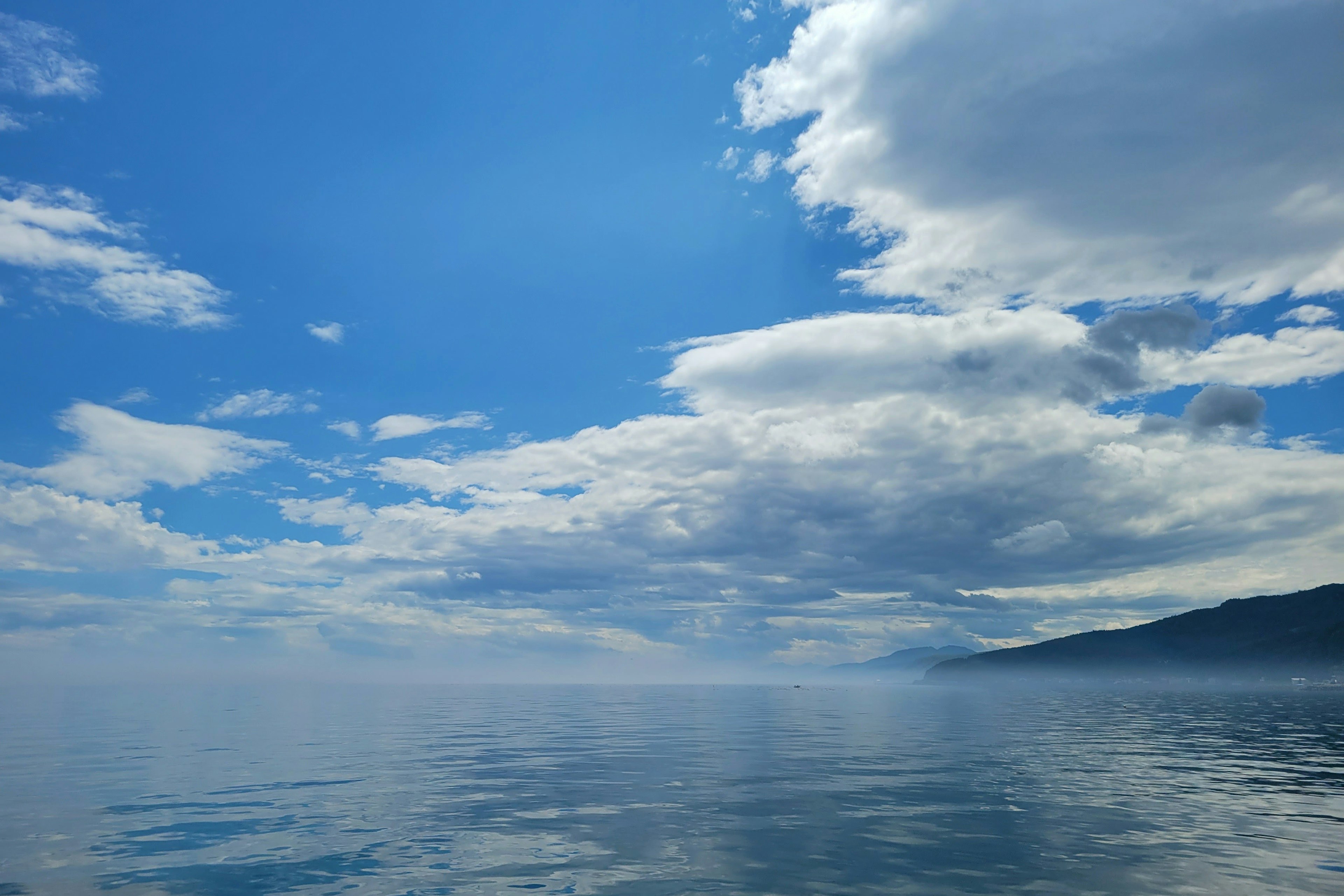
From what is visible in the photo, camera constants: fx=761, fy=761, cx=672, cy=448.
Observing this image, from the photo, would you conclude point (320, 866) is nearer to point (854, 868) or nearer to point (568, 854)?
point (568, 854)

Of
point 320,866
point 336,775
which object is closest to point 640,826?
point 320,866

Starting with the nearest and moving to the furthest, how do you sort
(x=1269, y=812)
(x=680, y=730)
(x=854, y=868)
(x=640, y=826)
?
(x=854, y=868)
(x=640, y=826)
(x=1269, y=812)
(x=680, y=730)

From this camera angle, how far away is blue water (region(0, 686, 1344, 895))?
72.5 ft

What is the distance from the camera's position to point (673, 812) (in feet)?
105

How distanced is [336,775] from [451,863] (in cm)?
2454

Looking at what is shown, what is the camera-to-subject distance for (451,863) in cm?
2356

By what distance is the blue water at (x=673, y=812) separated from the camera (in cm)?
2209

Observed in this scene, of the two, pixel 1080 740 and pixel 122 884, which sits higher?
pixel 122 884

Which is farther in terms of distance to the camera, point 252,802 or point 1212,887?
point 252,802

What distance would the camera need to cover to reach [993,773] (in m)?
43.9

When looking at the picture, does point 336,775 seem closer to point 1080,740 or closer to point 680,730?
point 680,730

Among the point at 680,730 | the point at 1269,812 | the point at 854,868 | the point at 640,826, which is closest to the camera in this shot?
the point at 854,868

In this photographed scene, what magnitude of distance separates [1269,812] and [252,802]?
144 feet

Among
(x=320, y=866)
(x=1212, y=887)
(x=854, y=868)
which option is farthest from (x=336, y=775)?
(x=1212, y=887)
